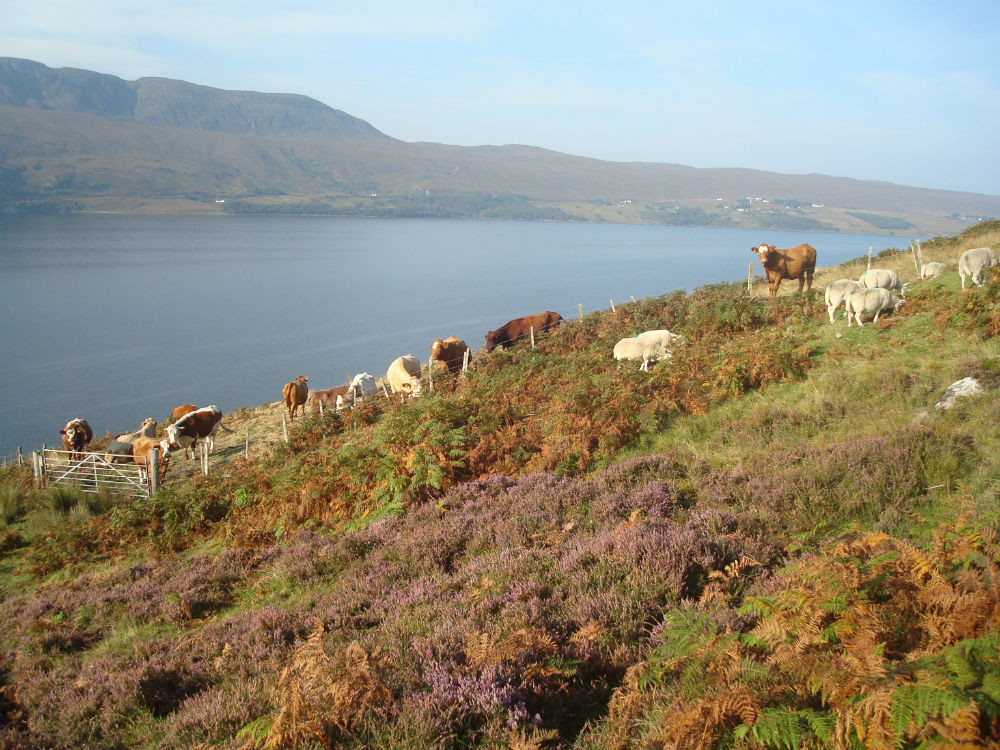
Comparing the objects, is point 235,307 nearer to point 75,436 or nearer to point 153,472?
point 75,436

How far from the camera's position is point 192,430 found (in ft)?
64.3

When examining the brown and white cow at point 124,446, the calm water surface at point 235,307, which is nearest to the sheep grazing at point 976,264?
the brown and white cow at point 124,446

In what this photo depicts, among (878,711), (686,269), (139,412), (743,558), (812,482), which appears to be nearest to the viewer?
(878,711)

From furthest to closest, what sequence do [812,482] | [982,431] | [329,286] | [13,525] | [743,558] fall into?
[329,286]
[13,525]
[982,431]
[812,482]
[743,558]

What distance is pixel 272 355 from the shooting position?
43.9 m

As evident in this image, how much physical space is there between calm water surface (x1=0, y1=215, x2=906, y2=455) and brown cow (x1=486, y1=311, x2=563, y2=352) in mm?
13764

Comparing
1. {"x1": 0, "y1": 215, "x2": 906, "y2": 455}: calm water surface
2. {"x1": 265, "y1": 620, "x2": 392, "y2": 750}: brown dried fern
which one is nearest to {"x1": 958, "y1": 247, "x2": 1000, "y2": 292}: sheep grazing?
{"x1": 265, "y1": 620, "x2": 392, "y2": 750}: brown dried fern

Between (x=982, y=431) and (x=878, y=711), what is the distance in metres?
5.59

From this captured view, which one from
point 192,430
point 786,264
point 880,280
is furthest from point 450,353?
point 880,280

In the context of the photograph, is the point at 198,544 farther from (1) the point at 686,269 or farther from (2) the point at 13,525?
(1) the point at 686,269

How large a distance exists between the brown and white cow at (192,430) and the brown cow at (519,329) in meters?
11.2

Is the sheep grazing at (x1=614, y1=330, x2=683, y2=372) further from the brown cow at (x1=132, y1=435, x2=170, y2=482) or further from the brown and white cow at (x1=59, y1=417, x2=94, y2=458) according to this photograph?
the brown and white cow at (x1=59, y1=417, x2=94, y2=458)

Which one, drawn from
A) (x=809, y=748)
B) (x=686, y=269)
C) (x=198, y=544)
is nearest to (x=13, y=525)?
(x=198, y=544)

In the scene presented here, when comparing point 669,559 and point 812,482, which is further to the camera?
point 812,482
